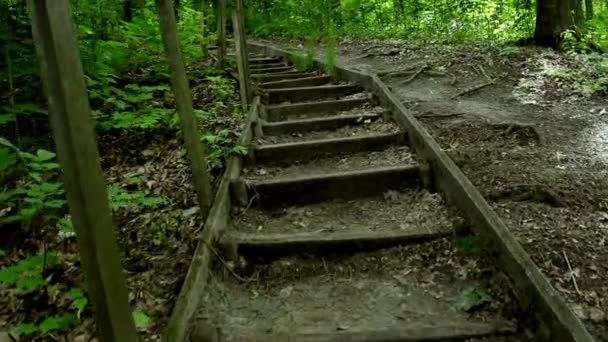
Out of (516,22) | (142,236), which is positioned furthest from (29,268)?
(516,22)

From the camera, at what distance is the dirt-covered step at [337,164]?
4366 mm

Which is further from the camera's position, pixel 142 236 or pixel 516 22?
pixel 516 22

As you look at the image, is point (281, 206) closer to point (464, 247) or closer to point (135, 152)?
point (464, 247)

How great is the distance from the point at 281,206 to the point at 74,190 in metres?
2.44

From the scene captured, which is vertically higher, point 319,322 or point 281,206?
point 281,206

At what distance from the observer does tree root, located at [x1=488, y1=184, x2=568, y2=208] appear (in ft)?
11.1

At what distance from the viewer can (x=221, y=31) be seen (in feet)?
22.5

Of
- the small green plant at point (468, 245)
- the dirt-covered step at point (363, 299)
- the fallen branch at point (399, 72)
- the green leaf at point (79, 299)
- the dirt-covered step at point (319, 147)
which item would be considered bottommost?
the dirt-covered step at point (363, 299)

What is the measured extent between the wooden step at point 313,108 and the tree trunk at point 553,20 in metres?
3.89

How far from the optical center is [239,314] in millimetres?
2801

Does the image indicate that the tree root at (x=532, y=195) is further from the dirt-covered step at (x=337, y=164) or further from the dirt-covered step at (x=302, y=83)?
the dirt-covered step at (x=302, y=83)

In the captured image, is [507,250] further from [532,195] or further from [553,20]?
[553,20]

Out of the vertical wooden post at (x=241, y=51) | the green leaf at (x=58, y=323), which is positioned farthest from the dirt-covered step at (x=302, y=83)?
the green leaf at (x=58, y=323)

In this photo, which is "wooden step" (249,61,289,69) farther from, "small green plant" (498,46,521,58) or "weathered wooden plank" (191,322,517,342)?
"weathered wooden plank" (191,322,517,342)
